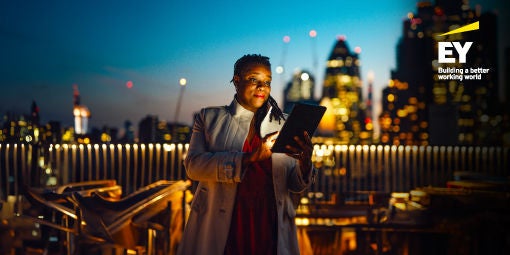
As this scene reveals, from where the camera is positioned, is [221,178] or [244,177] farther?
[244,177]

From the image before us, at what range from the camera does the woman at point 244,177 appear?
2.63 m

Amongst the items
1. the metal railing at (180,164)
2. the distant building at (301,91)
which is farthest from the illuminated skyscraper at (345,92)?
the metal railing at (180,164)

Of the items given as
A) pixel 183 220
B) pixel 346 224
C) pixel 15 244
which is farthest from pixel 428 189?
pixel 15 244

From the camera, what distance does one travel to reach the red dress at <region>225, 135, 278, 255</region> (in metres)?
2.67

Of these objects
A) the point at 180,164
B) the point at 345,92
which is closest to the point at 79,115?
the point at 180,164

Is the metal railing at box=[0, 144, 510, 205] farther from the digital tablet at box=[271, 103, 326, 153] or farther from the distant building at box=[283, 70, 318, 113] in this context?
the digital tablet at box=[271, 103, 326, 153]

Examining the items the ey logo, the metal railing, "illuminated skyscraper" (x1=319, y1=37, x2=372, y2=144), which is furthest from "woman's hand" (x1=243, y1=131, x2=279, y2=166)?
"illuminated skyscraper" (x1=319, y1=37, x2=372, y2=144)

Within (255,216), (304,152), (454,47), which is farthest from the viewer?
(454,47)

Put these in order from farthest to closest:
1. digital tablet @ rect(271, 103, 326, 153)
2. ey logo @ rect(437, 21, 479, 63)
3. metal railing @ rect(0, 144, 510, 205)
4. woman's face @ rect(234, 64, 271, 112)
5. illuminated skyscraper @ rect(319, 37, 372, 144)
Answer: illuminated skyscraper @ rect(319, 37, 372, 144) → metal railing @ rect(0, 144, 510, 205) → ey logo @ rect(437, 21, 479, 63) → woman's face @ rect(234, 64, 271, 112) → digital tablet @ rect(271, 103, 326, 153)

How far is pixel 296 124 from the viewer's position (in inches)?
97.3

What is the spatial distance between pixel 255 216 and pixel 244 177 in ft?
0.66

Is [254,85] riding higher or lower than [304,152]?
higher

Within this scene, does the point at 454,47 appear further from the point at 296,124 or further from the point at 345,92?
the point at 345,92

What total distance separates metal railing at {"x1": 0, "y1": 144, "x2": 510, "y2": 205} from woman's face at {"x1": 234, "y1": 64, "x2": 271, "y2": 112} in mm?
5501
